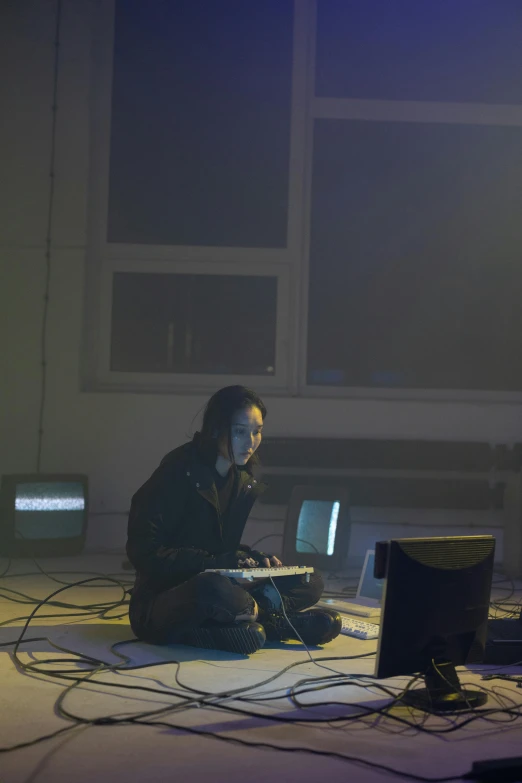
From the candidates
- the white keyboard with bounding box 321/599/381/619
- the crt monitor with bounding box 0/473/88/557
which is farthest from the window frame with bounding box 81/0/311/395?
the white keyboard with bounding box 321/599/381/619

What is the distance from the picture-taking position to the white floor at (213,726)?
1.75 metres

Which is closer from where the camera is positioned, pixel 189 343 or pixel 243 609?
pixel 243 609

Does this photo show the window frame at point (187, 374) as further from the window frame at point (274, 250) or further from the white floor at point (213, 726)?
the white floor at point (213, 726)

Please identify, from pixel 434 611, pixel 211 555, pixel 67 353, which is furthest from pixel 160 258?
pixel 434 611

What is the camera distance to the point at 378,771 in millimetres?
1743

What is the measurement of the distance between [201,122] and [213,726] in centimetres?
465

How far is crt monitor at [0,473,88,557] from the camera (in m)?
4.89

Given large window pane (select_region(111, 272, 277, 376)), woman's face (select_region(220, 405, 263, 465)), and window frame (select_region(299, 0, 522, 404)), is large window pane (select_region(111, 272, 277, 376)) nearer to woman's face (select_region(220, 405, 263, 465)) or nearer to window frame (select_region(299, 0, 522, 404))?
window frame (select_region(299, 0, 522, 404))

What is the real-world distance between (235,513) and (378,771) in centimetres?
137

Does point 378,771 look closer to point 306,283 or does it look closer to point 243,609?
point 243,609

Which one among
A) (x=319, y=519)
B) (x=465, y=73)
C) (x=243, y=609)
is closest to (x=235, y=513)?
(x=243, y=609)

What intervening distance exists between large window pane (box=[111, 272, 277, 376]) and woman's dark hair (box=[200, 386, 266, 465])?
277 cm

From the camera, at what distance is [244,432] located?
9.54 feet

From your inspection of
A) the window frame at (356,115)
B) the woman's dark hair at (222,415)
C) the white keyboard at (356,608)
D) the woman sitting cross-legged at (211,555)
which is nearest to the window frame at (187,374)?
the window frame at (356,115)
